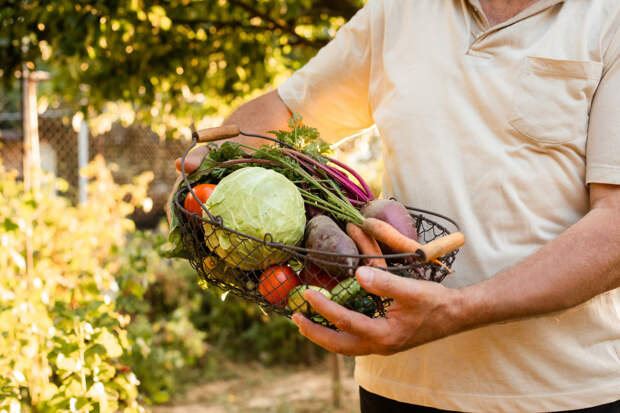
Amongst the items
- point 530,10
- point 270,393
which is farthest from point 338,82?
point 270,393

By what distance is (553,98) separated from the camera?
5.11ft

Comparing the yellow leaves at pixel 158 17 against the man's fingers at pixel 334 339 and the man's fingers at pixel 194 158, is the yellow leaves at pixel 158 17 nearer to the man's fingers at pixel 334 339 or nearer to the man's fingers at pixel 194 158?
the man's fingers at pixel 194 158

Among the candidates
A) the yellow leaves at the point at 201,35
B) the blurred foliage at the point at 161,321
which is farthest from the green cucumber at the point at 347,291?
the yellow leaves at the point at 201,35

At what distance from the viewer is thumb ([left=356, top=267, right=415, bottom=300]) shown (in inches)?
47.8

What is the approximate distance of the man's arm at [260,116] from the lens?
1.97 m

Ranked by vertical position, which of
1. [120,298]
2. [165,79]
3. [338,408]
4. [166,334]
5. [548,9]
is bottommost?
[338,408]

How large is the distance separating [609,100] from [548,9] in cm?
33

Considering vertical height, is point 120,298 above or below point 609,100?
below

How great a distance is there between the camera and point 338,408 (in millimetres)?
5652

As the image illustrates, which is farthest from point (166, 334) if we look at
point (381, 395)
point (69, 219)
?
point (381, 395)

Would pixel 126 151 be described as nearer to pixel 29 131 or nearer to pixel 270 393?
pixel 29 131

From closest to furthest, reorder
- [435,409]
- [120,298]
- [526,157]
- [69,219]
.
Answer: [526,157], [435,409], [120,298], [69,219]

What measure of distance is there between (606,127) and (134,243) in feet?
16.3

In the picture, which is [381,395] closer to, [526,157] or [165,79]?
[526,157]
